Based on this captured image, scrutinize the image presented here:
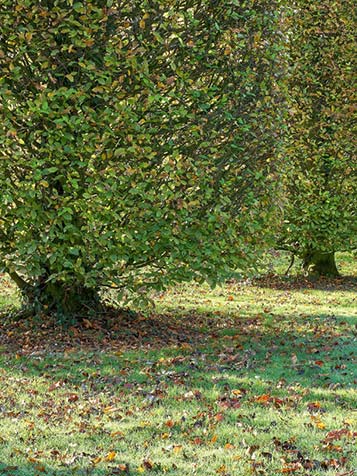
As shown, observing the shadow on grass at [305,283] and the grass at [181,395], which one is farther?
the shadow on grass at [305,283]

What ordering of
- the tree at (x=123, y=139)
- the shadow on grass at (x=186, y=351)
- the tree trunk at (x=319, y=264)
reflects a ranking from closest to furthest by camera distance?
the shadow on grass at (x=186, y=351) → the tree at (x=123, y=139) → the tree trunk at (x=319, y=264)

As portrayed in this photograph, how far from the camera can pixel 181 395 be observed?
6.86 meters

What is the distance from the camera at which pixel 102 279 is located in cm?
941

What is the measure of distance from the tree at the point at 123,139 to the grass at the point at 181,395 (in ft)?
2.78

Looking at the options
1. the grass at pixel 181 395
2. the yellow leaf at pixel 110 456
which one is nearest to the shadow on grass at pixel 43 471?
the grass at pixel 181 395

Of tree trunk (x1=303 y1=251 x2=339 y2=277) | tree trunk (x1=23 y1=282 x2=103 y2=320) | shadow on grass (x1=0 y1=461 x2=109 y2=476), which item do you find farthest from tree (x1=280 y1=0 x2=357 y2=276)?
shadow on grass (x1=0 y1=461 x2=109 y2=476)

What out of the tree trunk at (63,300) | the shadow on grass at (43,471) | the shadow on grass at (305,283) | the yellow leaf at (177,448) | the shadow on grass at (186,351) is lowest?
the shadow on grass at (43,471)

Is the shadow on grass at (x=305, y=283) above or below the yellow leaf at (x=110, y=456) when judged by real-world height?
above

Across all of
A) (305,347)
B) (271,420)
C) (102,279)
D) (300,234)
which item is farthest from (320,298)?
(271,420)

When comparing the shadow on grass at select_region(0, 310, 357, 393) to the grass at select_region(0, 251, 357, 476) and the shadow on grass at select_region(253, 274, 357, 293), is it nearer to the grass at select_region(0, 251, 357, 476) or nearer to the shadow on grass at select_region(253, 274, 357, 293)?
the grass at select_region(0, 251, 357, 476)

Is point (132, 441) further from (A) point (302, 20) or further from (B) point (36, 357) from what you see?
(A) point (302, 20)

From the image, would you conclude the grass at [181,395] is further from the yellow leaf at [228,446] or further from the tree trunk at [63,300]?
the tree trunk at [63,300]

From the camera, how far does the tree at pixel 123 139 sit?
28.1ft

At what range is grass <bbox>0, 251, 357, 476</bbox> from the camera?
523 centimetres
